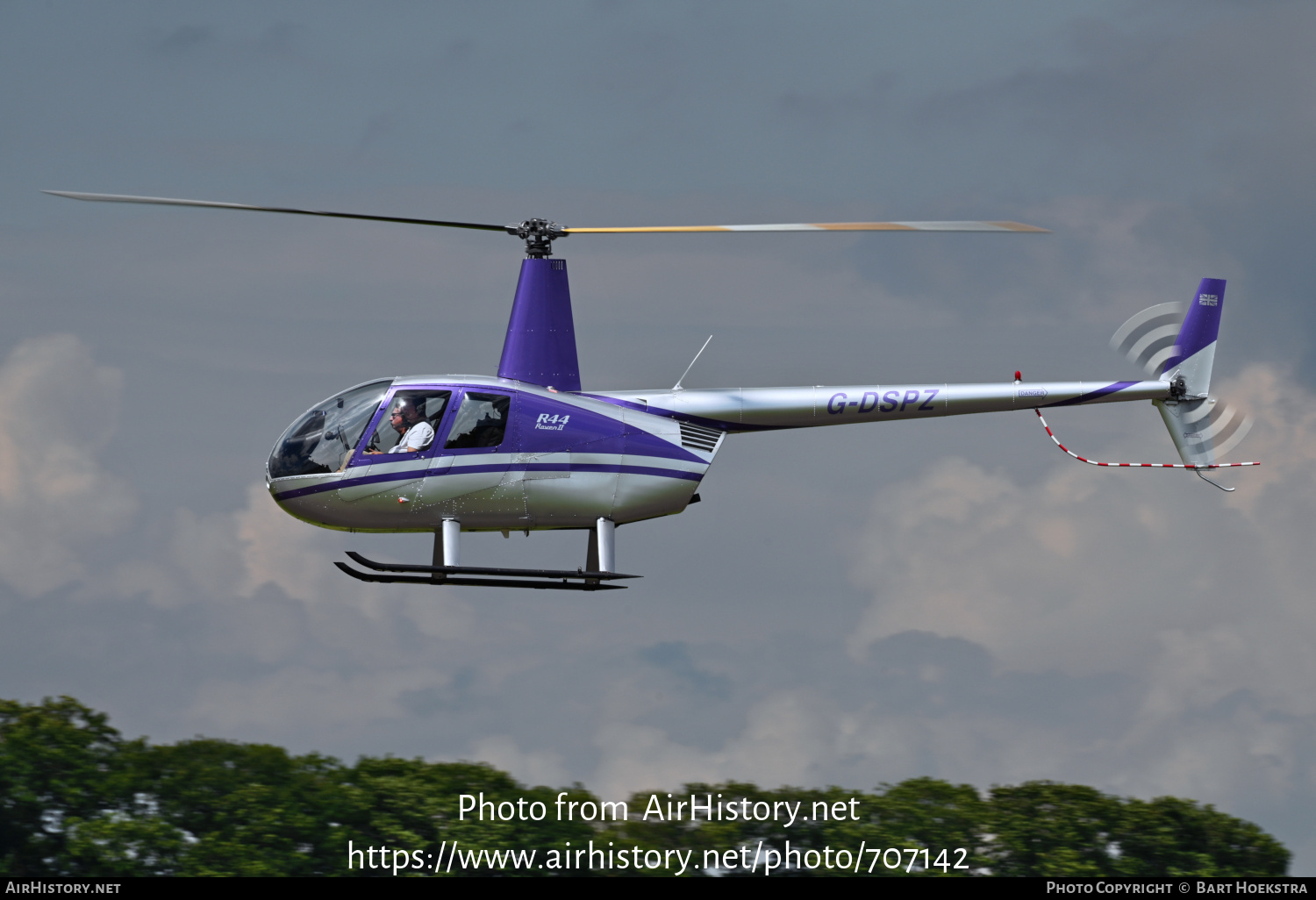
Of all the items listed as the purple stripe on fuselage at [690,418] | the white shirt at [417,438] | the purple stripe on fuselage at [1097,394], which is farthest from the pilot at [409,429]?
the purple stripe on fuselage at [1097,394]

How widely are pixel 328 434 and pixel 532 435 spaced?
2863mm

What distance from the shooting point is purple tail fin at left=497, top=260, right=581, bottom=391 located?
19906mm

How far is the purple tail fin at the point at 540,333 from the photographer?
19.9 meters

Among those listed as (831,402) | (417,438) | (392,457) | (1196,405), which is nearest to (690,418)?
(831,402)

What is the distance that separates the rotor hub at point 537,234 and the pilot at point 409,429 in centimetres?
315

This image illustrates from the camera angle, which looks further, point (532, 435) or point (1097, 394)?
point (1097, 394)

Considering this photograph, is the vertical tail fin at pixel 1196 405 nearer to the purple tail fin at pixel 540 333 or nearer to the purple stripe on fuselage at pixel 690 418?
the purple stripe on fuselage at pixel 690 418

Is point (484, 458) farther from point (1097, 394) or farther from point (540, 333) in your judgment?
point (1097, 394)

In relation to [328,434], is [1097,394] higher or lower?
higher

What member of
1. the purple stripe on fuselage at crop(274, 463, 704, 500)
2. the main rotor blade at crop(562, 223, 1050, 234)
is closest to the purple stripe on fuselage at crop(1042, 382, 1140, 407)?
the main rotor blade at crop(562, 223, 1050, 234)

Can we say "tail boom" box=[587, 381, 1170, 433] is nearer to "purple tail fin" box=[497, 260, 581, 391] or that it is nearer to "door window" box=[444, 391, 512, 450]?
"purple tail fin" box=[497, 260, 581, 391]

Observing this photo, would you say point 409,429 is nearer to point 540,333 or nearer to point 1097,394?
point 540,333

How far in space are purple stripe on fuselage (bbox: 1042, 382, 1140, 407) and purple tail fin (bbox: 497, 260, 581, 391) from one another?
7.76 meters

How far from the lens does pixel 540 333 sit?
19969 millimetres
